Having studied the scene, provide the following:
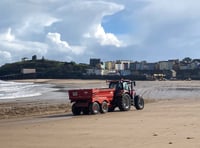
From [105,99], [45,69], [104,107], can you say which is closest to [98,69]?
[45,69]

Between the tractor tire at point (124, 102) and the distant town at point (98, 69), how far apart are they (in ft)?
350

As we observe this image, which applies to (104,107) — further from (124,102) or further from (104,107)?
(124,102)

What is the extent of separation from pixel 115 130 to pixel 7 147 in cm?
456

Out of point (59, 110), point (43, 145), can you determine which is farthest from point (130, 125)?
point (59, 110)

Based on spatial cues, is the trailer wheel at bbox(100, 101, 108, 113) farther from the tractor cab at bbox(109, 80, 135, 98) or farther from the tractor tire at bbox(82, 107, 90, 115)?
the tractor cab at bbox(109, 80, 135, 98)

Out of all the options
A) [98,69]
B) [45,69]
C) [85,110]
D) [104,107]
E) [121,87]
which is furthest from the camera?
[45,69]

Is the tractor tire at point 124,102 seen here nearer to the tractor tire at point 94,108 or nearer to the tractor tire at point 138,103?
the tractor tire at point 138,103

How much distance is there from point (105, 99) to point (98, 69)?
135782mm

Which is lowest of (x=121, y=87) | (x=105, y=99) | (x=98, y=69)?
(x=105, y=99)

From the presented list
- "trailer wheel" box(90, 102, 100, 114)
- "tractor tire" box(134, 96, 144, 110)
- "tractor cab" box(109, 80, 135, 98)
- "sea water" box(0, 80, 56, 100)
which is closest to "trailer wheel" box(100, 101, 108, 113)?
"trailer wheel" box(90, 102, 100, 114)

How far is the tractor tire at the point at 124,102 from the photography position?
2510 centimetres

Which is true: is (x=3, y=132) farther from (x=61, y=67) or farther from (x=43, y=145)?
(x=61, y=67)

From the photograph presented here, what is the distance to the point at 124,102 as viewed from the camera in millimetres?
25328

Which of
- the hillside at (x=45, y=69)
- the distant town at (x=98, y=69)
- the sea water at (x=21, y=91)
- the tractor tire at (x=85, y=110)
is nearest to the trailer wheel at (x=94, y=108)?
the tractor tire at (x=85, y=110)
